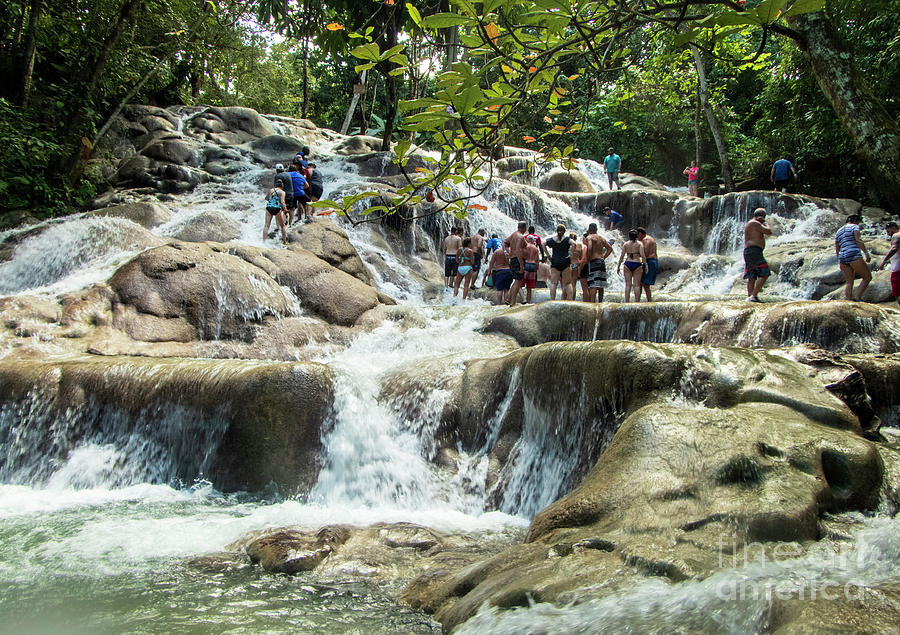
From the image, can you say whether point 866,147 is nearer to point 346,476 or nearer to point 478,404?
point 478,404

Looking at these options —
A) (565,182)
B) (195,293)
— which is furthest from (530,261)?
(565,182)

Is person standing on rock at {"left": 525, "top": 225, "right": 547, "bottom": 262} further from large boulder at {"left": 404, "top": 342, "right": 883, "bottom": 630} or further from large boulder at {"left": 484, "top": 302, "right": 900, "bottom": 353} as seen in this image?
large boulder at {"left": 404, "top": 342, "right": 883, "bottom": 630}

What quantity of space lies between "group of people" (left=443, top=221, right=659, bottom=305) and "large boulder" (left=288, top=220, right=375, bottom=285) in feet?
7.09

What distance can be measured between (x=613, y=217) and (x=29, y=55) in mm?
15679

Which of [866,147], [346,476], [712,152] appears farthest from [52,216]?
[712,152]

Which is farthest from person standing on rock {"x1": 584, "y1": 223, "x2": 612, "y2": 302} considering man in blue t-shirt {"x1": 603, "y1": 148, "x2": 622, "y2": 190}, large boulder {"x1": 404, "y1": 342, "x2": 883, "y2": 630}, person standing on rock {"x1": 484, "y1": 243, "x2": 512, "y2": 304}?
man in blue t-shirt {"x1": 603, "y1": 148, "x2": 622, "y2": 190}

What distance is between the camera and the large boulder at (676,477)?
9.42ft

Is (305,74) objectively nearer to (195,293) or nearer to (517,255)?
(517,255)

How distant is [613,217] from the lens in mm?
18812

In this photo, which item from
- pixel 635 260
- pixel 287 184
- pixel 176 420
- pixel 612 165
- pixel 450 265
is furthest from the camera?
pixel 612 165

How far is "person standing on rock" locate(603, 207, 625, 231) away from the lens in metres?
18.8

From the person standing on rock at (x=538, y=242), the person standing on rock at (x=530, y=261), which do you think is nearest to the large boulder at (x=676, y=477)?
the person standing on rock at (x=530, y=261)

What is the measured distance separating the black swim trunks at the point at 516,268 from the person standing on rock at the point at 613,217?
23.7 feet

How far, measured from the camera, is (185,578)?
4.09 metres
